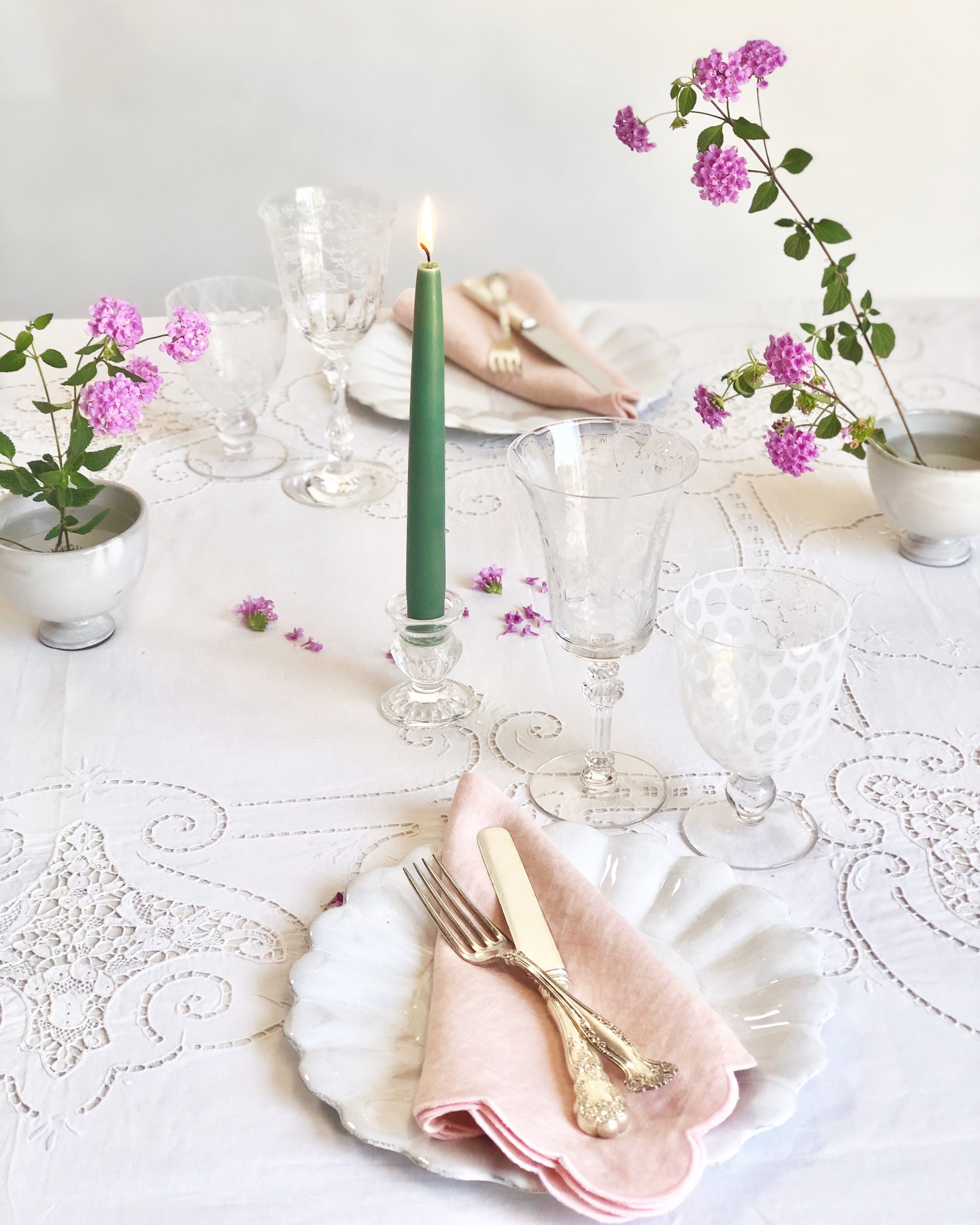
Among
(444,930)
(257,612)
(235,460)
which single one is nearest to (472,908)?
(444,930)

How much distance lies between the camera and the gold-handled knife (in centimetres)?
Result: 57

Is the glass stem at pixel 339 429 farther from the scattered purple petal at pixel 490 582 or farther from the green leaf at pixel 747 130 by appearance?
the green leaf at pixel 747 130

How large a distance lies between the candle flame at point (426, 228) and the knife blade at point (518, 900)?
14.4 inches

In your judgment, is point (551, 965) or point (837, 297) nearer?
point (551, 965)

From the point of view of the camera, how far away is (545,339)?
1.38 m

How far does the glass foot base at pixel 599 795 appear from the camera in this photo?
810 millimetres

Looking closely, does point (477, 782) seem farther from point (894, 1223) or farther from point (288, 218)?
point (288, 218)

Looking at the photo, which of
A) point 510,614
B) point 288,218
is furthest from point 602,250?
point 510,614

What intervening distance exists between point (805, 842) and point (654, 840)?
4.1 inches

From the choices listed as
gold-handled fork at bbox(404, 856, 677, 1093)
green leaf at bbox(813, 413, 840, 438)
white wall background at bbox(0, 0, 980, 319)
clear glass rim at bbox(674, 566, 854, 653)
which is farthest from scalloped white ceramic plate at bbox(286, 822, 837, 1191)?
white wall background at bbox(0, 0, 980, 319)

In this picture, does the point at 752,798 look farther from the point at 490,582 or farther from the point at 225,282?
the point at 225,282

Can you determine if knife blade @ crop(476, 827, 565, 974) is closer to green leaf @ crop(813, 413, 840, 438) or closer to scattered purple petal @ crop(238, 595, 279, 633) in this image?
scattered purple petal @ crop(238, 595, 279, 633)

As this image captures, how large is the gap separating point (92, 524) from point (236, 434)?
0.37m

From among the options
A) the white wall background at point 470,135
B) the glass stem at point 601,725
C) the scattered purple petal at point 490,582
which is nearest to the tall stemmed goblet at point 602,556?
the glass stem at point 601,725
